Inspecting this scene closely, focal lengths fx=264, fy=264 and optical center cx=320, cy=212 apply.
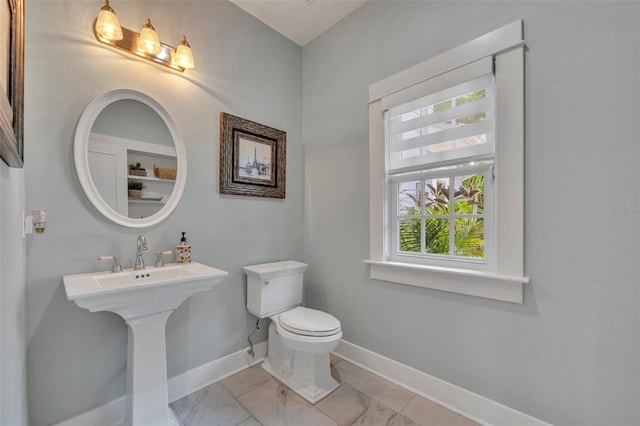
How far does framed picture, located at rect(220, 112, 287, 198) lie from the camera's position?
1983mm

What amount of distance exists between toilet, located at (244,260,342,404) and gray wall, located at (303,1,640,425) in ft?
1.71

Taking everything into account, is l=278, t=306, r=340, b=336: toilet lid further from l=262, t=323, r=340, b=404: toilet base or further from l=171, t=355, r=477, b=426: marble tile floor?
l=171, t=355, r=477, b=426: marble tile floor

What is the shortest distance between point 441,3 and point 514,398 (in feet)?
7.63

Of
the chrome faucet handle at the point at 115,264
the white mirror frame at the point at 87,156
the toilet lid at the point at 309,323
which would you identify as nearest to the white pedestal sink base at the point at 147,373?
the chrome faucet handle at the point at 115,264

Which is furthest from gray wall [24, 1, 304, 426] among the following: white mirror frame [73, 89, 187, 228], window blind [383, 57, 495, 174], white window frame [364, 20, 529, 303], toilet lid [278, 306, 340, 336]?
white window frame [364, 20, 529, 303]

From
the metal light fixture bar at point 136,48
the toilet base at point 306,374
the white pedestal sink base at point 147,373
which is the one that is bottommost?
the toilet base at point 306,374

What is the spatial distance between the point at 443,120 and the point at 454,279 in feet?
3.20

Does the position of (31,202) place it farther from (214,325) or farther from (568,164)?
(568,164)

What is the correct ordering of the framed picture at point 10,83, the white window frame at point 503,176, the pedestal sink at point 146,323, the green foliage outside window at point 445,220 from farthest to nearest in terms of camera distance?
1. the green foliage outside window at point 445,220
2. the white window frame at point 503,176
3. the pedestal sink at point 146,323
4. the framed picture at point 10,83

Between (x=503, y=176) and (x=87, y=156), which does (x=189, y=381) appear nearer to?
(x=87, y=156)

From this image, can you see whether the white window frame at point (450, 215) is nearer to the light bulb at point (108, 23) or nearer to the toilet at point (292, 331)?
the toilet at point (292, 331)

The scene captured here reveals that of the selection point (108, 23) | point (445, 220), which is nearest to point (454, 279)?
point (445, 220)

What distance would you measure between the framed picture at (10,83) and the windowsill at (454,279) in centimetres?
181

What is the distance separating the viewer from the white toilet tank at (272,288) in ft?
6.39
